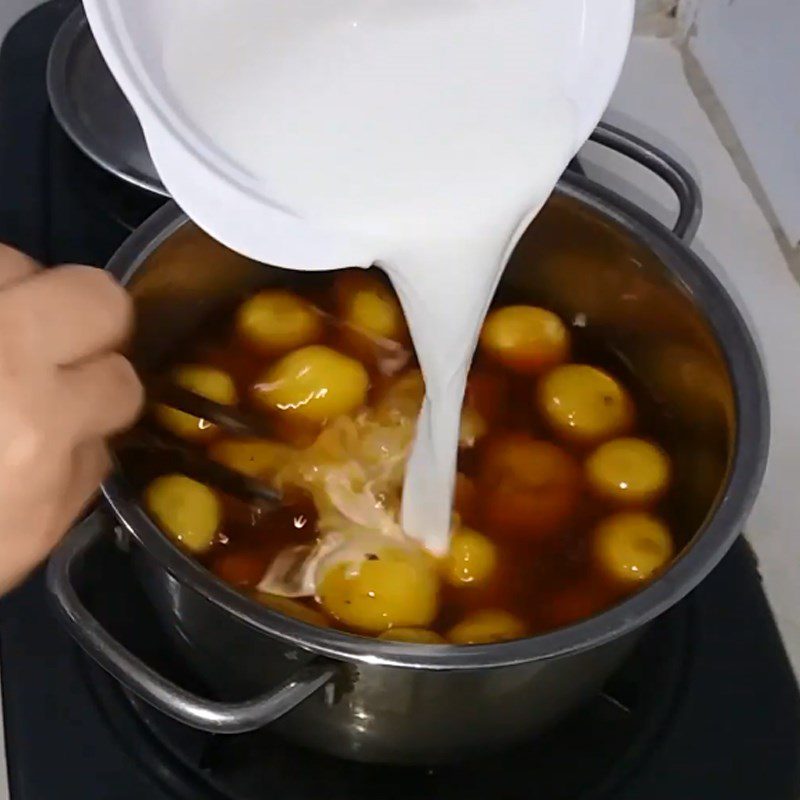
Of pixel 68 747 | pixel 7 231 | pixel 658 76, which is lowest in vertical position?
pixel 68 747

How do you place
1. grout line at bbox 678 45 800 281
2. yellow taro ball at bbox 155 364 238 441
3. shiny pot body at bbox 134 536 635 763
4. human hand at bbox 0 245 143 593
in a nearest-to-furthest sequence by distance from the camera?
human hand at bbox 0 245 143 593, shiny pot body at bbox 134 536 635 763, yellow taro ball at bbox 155 364 238 441, grout line at bbox 678 45 800 281

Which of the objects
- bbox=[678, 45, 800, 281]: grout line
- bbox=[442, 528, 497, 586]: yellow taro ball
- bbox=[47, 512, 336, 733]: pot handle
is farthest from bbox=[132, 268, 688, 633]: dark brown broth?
bbox=[678, 45, 800, 281]: grout line

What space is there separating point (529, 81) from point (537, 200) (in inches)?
2.0

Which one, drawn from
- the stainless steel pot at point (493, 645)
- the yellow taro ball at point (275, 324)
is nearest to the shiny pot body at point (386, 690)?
the stainless steel pot at point (493, 645)

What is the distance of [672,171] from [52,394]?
1.44ft

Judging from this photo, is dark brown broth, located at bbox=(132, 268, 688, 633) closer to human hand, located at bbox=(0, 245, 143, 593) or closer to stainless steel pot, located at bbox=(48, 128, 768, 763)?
stainless steel pot, located at bbox=(48, 128, 768, 763)

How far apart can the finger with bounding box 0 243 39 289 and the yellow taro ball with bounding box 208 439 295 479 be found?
26cm

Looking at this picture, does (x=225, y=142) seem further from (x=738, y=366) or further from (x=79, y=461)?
(x=738, y=366)

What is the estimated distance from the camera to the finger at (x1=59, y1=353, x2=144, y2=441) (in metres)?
0.48

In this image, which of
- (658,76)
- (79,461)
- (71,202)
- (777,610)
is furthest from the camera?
(658,76)

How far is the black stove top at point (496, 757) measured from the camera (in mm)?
674

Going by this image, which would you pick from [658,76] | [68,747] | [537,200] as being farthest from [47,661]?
[658,76]

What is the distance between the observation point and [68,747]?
675mm

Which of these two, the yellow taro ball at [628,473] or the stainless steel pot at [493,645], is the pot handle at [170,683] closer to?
the stainless steel pot at [493,645]
